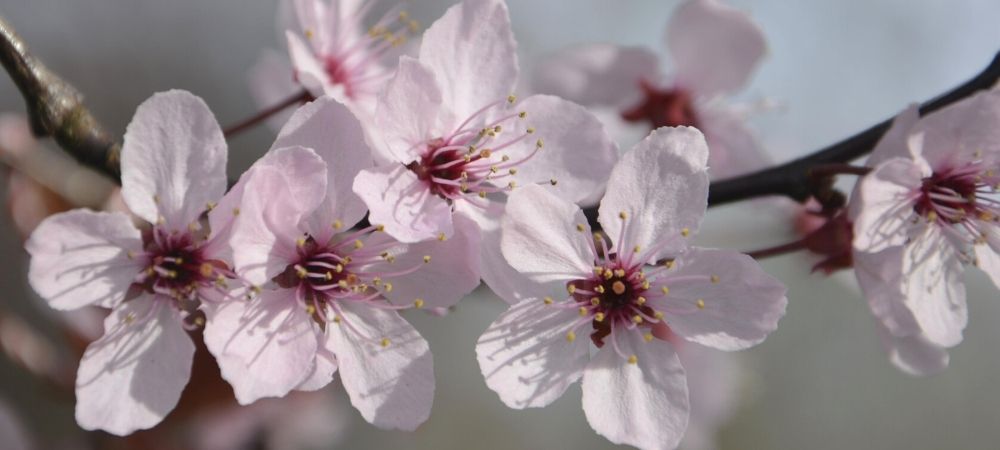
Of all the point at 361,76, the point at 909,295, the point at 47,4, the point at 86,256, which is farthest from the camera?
the point at 47,4

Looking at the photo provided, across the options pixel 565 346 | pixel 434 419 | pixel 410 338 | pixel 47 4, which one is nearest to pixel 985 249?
pixel 565 346

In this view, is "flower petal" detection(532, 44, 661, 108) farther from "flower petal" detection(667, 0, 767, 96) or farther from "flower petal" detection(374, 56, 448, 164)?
"flower petal" detection(374, 56, 448, 164)

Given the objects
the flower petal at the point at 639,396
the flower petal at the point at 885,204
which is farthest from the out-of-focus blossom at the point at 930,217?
the flower petal at the point at 639,396

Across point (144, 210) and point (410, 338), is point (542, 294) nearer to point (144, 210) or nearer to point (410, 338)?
point (410, 338)

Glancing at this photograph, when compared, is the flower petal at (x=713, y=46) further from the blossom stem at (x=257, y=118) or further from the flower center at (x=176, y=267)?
the flower center at (x=176, y=267)

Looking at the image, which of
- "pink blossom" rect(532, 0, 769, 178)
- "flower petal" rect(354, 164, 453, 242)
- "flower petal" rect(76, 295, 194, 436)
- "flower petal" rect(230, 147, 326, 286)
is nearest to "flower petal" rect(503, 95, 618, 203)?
"flower petal" rect(354, 164, 453, 242)

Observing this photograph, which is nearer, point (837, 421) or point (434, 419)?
point (434, 419)
